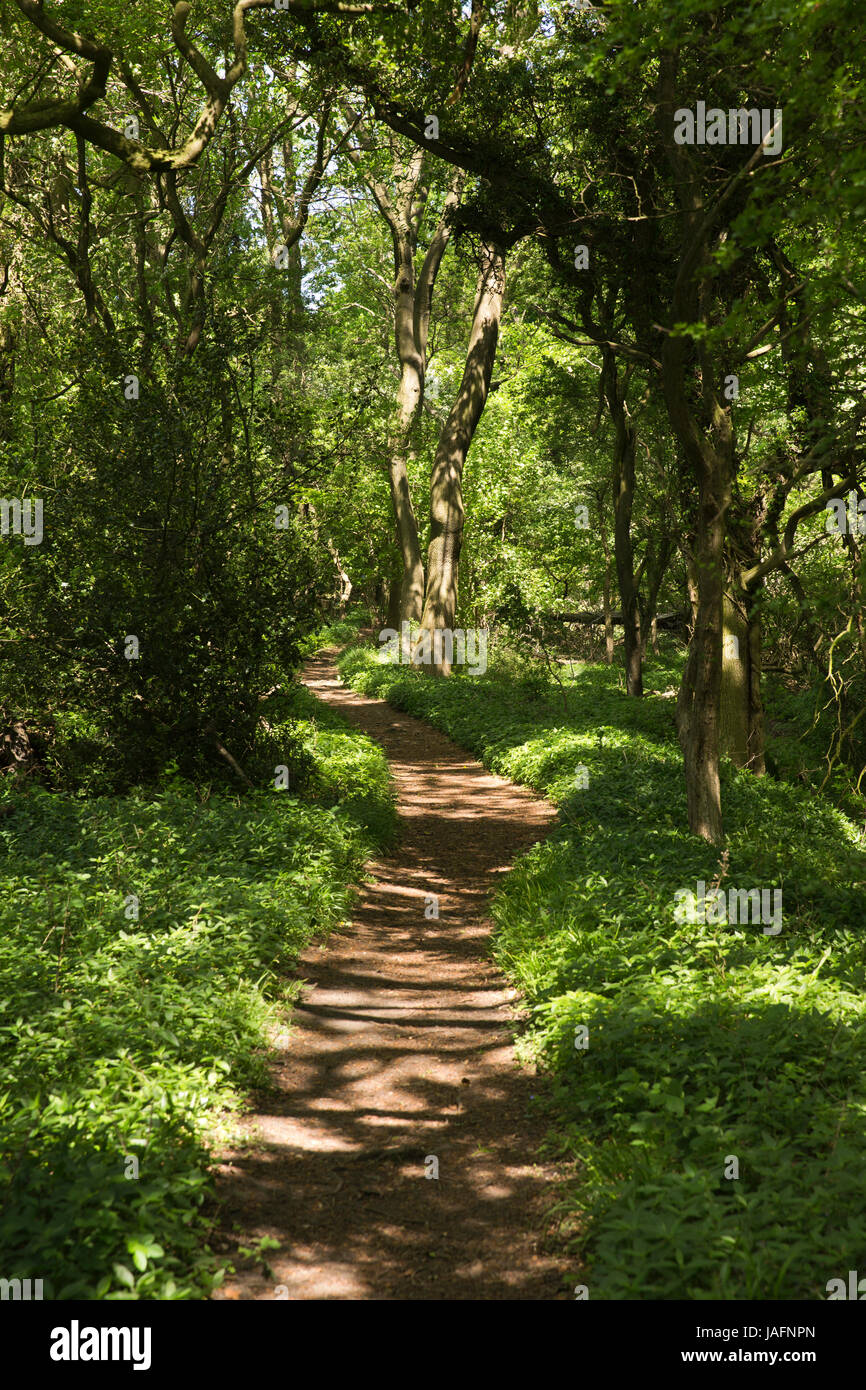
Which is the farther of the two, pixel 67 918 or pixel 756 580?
pixel 756 580

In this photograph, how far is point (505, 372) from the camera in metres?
27.7

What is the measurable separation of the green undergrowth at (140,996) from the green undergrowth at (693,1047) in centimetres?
149

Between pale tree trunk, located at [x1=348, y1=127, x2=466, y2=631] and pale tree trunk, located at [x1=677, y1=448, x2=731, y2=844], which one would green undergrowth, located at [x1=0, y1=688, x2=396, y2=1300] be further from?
pale tree trunk, located at [x1=348, y1=127, x2=466, y2=631]

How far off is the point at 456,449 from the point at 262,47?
8.92m

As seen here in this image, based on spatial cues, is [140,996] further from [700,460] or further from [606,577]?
[606,577]

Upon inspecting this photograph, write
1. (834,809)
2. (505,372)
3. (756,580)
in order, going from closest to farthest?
(756,580) < (834,809) < (505,372)

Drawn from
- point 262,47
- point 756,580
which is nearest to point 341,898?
point 756,580

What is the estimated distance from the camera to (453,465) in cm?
2055

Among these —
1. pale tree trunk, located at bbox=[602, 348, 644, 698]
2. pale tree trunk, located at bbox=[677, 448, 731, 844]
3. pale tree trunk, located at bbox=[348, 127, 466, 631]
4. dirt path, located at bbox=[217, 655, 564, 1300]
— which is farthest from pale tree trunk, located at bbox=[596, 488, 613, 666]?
dirt path, located at bbox=[217, 655, 564, 1300]

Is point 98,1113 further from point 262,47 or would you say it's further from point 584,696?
point 584,696
